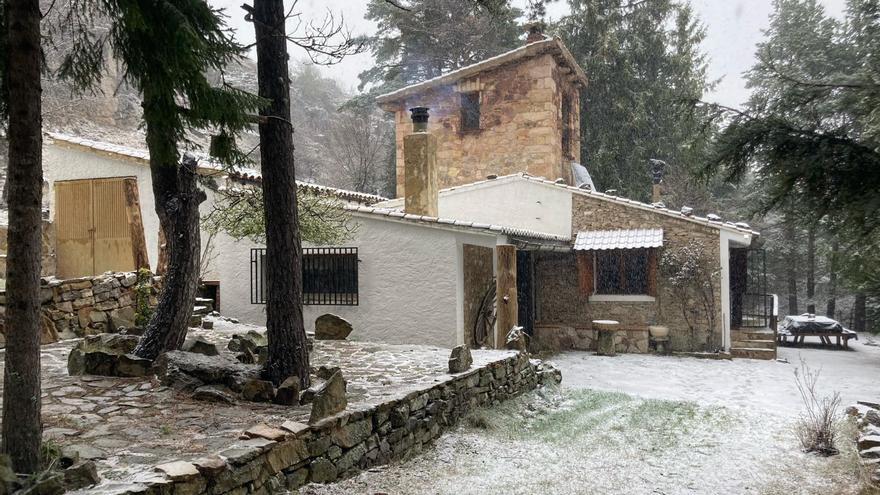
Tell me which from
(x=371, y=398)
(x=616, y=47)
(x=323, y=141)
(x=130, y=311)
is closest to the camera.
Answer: (x=371, y=398)

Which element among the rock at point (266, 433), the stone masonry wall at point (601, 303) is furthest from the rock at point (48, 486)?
the stone masonry wall at point (601, 303)

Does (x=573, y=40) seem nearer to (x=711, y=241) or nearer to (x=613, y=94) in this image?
(x=613, y=94)

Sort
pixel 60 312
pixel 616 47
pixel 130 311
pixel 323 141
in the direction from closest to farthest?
1. pixel 60 312
2. pixel 130 311
3. pixel 616 47
4. pixel 323 141

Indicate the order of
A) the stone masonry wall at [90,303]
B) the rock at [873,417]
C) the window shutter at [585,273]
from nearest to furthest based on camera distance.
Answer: the rock at [873,417]
the stone masonry wall at [90,303]
the window shutter at [585,273]

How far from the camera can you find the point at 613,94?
2258 centimetres

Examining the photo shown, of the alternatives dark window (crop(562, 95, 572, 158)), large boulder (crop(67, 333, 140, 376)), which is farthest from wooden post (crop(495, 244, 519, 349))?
dark window (crop(562, 95, 572, 158))

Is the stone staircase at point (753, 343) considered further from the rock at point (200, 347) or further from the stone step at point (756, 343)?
the rock at point (200, 347)

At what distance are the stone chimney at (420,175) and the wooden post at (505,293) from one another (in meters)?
2.74

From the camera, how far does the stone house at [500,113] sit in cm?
1678

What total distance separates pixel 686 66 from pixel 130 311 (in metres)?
21.2

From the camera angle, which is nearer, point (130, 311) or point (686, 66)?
point (130, 311)

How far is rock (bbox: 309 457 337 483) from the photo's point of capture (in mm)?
4602

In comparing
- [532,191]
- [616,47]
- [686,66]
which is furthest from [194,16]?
[686,66]

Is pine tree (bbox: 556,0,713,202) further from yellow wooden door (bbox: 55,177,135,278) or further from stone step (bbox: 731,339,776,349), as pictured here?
yellow wooden door (bbox: 55,177,135,278)
